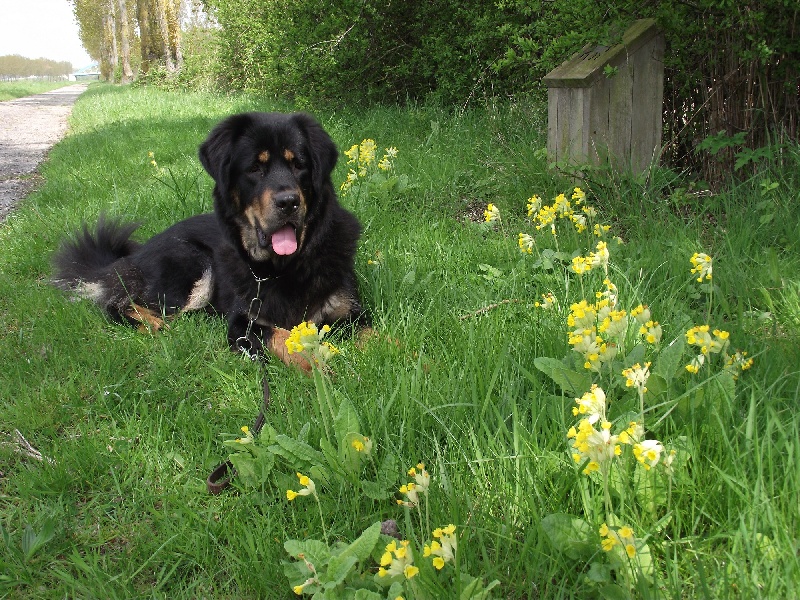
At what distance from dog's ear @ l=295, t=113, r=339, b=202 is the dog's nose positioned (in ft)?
0.90

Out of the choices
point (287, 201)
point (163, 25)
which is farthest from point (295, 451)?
point (163, 25)

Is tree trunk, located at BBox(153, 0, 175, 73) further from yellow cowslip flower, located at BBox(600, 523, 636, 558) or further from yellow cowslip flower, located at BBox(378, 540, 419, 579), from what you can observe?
yellow cowslip flower, located at BBox(600, 523, 636, 558)

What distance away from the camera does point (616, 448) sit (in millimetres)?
1271

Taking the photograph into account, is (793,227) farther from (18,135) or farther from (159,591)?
(18,135)

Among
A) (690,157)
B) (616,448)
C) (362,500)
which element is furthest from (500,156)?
(616,448)

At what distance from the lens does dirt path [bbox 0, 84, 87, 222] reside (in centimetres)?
765

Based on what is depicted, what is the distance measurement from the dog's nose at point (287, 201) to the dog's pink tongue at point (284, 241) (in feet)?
0.66

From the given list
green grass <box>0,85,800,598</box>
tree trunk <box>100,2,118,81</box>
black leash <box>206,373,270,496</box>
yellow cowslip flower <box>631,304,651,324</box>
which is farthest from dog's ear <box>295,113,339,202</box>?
tree trunk <box>100,2,118,81</box>

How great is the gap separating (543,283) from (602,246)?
1.10 meters

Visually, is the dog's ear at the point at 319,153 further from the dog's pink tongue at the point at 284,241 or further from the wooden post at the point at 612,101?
the wooden post at the point at 612,101

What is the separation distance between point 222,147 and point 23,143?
10.7 m

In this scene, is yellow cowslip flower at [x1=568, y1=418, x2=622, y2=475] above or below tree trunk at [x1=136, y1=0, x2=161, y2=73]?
below

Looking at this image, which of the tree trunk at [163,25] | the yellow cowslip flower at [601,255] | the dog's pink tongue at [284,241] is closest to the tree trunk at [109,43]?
the tree trunk at [163,25]

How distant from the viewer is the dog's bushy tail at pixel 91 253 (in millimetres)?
3957
